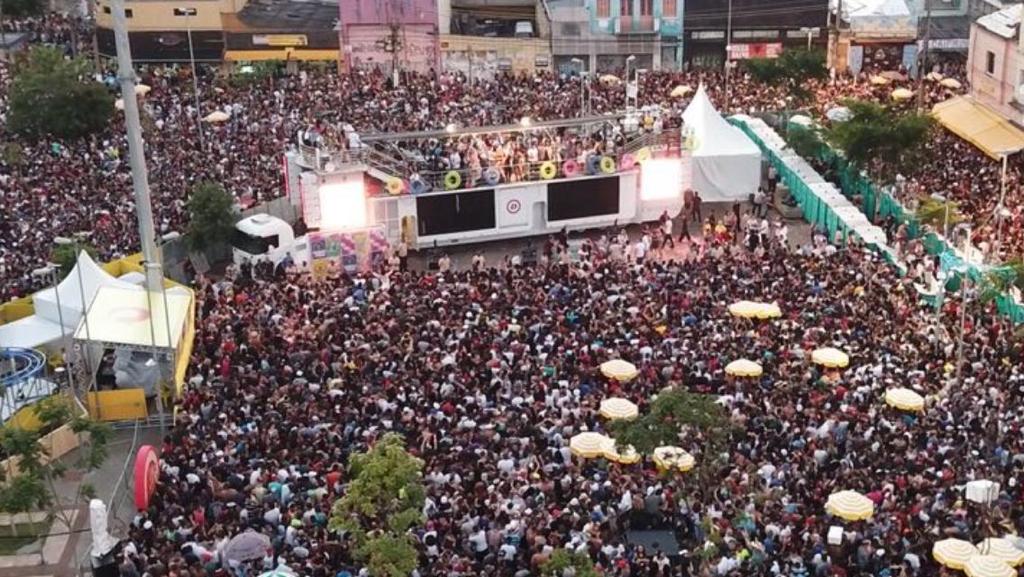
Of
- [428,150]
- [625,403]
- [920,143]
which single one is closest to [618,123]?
[428,150]

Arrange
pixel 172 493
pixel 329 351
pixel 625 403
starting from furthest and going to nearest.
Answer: pixel 329 351
pixel 625 403
pixel 172 493

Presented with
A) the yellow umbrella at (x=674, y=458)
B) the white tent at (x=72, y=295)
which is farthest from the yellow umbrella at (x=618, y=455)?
the white tent at (x=72, y=295)

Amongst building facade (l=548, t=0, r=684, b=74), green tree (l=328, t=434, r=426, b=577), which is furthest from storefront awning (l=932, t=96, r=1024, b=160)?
green tree (l=328, t=434, r=426, b=577)

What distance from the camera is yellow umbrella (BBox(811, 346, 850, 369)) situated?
23.6 m

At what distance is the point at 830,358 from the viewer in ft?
77.6

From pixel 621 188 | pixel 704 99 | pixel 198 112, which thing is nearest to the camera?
pixel 621 188

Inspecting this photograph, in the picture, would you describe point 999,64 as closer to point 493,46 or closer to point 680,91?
point 680,91

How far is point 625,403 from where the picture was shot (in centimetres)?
2173

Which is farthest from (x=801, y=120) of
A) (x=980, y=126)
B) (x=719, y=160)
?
(x=719, y=160)

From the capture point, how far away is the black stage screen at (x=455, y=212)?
34.0m

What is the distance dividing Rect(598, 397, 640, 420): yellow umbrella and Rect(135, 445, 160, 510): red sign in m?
6.97

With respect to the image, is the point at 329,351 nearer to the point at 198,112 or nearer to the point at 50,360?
the point at 50,360

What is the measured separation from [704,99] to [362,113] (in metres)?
11.5

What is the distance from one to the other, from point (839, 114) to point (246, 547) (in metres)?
28.2
